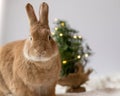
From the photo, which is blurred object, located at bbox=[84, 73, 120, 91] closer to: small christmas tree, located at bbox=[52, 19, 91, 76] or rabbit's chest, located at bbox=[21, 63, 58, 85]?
small christmas tree, located at bbox=[52, 19, 91, 76]

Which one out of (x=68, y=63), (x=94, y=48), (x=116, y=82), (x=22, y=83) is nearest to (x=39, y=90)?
(x=22, y=83)

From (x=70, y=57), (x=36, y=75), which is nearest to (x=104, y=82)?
(x=70, y=57)

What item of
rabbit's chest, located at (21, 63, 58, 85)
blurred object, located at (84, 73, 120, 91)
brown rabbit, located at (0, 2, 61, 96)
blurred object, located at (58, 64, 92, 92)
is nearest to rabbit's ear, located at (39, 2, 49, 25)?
brown rabbit, located at (0, 2, 61, 96)

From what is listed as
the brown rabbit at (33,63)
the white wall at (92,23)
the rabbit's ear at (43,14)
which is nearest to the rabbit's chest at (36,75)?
the brown rabbit at (33,63)

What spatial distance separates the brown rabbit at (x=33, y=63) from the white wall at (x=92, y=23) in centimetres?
81

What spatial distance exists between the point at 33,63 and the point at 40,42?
6cm

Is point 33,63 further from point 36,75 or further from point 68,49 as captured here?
point 68,49

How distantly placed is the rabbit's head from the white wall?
2.85 ft

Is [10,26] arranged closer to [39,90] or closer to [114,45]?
[114,45]

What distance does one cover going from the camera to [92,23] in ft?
5.04

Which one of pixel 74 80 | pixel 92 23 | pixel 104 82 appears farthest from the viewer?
pixel 92 23

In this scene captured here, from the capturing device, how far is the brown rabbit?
63cm

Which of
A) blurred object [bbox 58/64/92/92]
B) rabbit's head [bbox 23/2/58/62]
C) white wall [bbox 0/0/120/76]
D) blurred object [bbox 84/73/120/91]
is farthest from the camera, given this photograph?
white wall [bbox 0/0/120/76]

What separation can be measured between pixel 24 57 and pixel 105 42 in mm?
900
